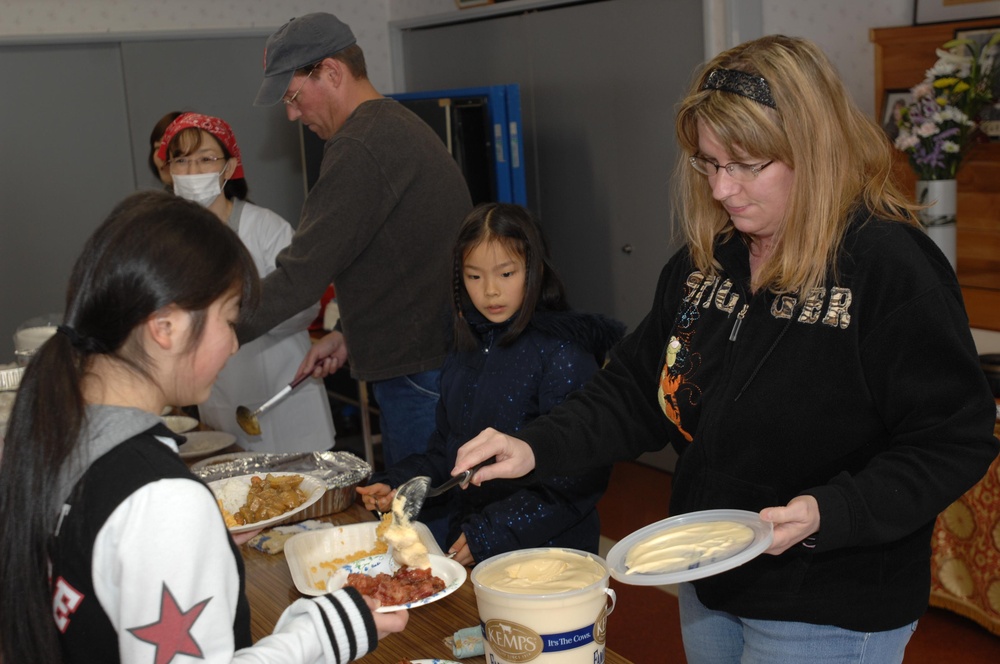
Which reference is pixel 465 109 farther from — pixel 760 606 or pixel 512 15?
pixel 760 606

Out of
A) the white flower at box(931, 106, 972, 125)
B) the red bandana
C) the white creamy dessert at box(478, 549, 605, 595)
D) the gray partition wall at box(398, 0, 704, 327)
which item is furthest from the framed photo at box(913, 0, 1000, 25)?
the white creamy dessert at box(478, 549, 605, 595)

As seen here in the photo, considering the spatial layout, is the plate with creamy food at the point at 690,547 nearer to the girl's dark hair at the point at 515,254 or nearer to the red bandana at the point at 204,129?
the girl's dark hair at the point at 515,254

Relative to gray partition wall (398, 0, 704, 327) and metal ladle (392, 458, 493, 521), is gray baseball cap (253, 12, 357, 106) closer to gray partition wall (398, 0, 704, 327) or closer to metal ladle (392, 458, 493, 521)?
metal ladle (392, 458, 493, 521)

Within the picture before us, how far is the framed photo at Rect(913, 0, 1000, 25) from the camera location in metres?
2.95

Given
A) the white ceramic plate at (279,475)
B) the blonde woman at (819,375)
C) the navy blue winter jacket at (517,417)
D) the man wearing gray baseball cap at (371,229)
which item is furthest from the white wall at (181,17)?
the blonde woman at (819,375)

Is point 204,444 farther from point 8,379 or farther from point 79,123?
point 79,123

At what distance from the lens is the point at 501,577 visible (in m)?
1.29

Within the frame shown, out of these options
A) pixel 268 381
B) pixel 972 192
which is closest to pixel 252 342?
pixel 268 381

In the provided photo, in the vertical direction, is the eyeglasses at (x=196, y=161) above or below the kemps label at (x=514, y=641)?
above

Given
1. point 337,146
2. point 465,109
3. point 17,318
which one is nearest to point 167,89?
point 17,318

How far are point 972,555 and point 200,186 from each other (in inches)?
96.0

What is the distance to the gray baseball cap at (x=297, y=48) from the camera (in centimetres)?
253

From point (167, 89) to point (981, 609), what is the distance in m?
3.98

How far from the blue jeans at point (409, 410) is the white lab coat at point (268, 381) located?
0.54m
